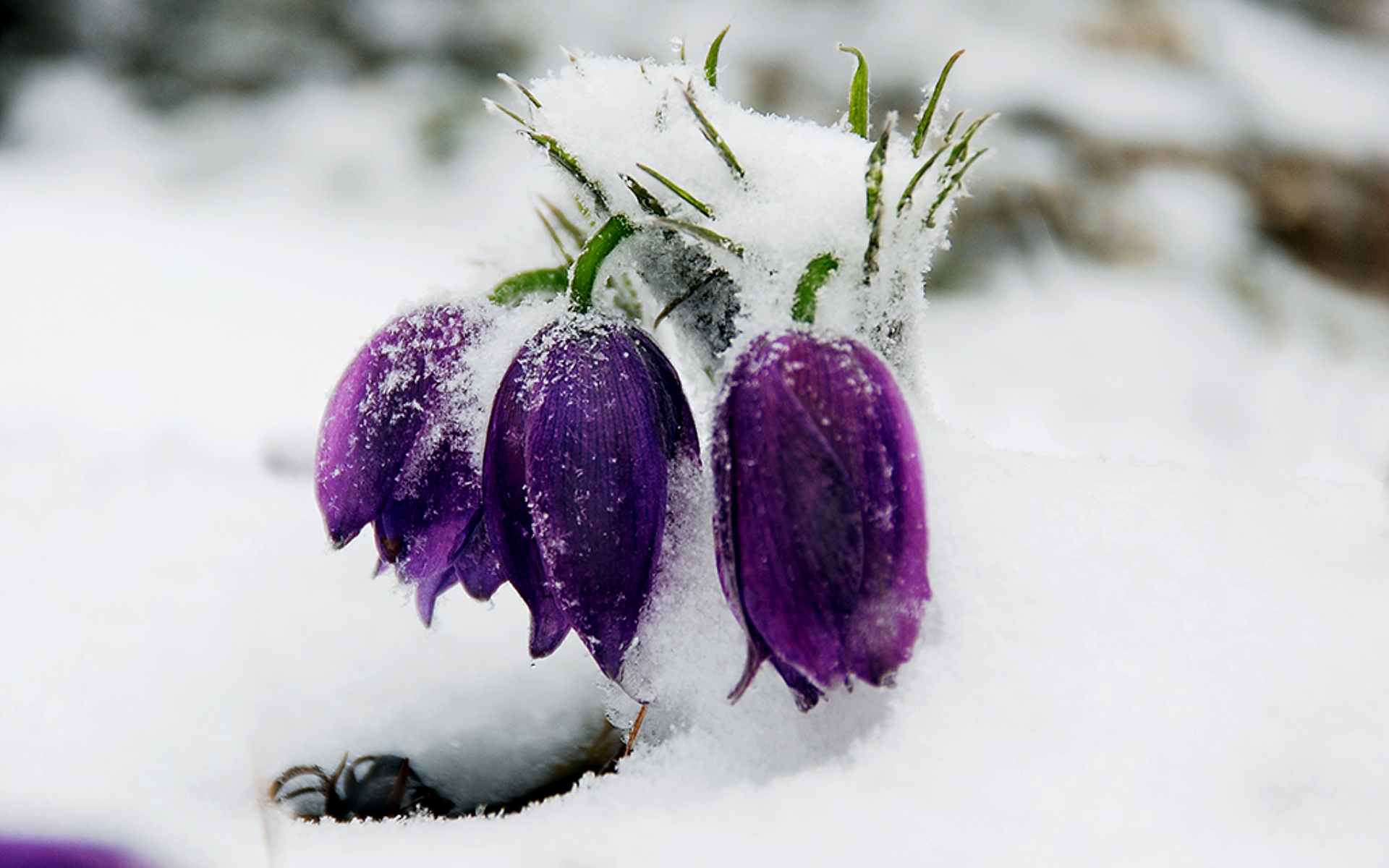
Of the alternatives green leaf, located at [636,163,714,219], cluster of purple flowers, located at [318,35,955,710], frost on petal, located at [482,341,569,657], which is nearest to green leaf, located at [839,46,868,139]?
cluster of purple flowers, located at [318,35,955,710]

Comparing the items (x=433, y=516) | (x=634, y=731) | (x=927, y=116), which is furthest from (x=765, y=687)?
(x=927, y=116)

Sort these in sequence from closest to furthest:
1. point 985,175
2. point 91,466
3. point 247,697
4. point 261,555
→ point 247,697 → point 261,555 → point 91,466 → point 985,175

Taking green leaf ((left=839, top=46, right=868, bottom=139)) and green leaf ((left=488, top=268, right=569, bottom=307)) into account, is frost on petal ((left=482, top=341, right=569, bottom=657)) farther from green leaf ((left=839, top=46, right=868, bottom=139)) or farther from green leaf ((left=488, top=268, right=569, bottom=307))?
green leaf ((left=839, top=46, right=868, bottom=139))

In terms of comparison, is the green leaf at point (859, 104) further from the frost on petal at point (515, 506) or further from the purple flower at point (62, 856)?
the purple flower at point (62, 856)

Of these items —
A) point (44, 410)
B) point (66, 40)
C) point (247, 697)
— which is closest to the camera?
point (247, 697)

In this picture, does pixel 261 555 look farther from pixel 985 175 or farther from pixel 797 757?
pixel 985 175

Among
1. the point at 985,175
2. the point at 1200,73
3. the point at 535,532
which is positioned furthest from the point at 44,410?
the point at 1200,73

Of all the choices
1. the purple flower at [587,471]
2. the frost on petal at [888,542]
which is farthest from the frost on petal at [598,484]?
the frost on petal at [888,542]
